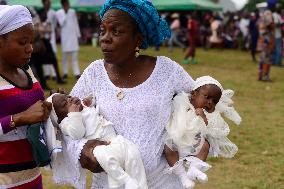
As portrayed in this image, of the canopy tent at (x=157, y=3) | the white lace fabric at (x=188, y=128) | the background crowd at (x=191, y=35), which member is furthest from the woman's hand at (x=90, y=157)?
the canopy tent at (x=157, y=3)

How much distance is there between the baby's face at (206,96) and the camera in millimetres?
2758

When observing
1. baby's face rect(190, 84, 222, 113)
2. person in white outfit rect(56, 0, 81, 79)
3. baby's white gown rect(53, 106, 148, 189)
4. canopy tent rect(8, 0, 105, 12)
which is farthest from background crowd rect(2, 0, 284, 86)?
baby's white gown rect(53, 106, 148, 189)

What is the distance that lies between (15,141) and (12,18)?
2.07 ft

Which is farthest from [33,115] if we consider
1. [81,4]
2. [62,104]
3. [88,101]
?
[81,4]

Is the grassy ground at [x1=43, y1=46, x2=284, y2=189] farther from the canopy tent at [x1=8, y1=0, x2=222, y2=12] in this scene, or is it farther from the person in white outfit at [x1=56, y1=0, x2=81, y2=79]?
the canopy tent at [x1=8, y1=0, x2=222, y2=12]

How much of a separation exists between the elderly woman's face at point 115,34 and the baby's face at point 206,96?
48cm

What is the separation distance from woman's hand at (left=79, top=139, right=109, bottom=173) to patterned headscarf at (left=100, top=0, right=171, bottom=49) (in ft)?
1.93

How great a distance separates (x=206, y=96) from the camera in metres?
2.76

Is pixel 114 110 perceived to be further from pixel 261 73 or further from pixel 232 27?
pixel 232 27

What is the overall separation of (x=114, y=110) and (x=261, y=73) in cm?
1031

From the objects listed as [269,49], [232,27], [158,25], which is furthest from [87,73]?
[232,27]

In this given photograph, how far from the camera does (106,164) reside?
2426 mm

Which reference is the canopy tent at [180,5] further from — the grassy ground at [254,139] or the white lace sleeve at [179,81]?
the white lace sleeve at [179,81]

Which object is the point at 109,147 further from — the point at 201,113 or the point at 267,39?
the point at 267,39
